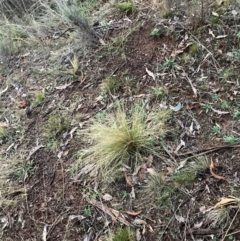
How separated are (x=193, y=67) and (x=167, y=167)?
872mm

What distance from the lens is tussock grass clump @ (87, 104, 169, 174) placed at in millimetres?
2582

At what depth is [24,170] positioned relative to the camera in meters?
2.87

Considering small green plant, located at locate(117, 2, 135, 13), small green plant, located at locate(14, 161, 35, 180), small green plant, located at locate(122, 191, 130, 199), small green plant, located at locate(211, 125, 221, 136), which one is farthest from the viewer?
small green plant, located at locate(117, 2, 135, 13)

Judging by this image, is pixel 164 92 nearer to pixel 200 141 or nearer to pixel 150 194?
pixel 200 141

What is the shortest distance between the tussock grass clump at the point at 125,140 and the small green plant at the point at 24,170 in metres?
0.46

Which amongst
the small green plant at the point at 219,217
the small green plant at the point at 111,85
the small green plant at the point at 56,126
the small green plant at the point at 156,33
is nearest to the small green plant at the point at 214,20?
the small green plant at the point at 156,33

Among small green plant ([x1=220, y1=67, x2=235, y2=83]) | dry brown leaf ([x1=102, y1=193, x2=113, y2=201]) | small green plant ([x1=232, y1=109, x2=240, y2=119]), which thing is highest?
dry brown leaf ([x1=102, y1=193, x2=113, y2=201])

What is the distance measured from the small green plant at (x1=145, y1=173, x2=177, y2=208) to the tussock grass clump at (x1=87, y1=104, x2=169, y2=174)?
0.20 metres

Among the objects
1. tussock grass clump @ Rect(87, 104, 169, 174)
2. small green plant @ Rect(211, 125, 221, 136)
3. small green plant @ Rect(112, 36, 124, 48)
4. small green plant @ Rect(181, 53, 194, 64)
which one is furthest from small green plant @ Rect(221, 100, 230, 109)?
small green plant @ Rect(112, 36, 124, 48)

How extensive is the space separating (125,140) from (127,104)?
1.49ft

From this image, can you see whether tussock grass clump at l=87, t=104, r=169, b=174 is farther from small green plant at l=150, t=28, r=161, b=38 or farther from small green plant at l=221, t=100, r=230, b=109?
small green plant at l=150, t=28, r=161, b=38

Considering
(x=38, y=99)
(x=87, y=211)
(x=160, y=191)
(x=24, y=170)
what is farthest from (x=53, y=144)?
(x=160, y=191)

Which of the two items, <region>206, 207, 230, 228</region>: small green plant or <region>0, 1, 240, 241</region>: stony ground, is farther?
<region>0, 1, 240, 241</region>: stony ground

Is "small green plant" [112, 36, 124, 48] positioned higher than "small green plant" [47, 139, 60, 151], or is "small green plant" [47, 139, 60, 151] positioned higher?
"small green plant" [112, 36, 124, 48]
